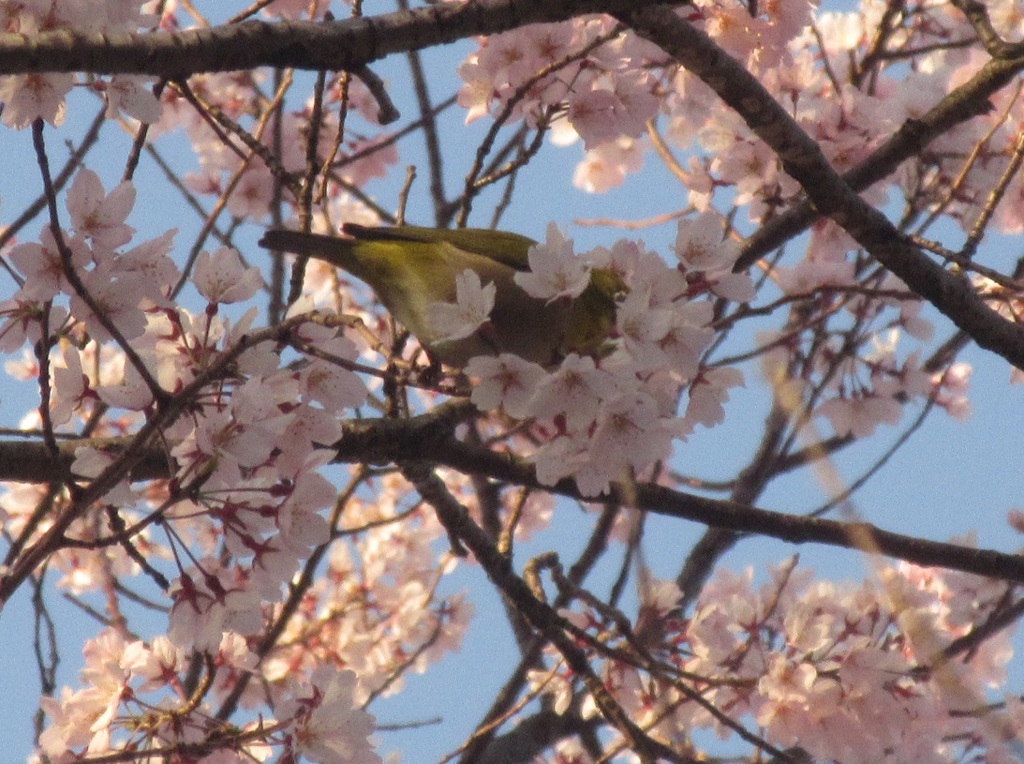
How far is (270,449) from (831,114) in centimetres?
261

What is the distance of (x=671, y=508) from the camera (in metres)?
2.85

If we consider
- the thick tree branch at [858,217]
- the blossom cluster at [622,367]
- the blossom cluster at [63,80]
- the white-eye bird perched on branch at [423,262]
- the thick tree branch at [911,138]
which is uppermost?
the white-eye bird perched on branch at [423,262]

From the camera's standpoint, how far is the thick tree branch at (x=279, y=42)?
182cm

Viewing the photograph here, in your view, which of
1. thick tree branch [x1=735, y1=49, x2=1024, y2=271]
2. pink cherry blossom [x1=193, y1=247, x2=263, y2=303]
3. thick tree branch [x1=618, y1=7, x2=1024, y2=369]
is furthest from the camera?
thick tree branch [x1=735, y1=49, x2=1024, y2=271]

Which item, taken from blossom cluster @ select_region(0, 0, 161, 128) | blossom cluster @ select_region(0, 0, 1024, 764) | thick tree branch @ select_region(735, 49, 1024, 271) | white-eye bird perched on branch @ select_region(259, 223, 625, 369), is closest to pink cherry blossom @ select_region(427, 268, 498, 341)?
blossom cluster @ select_region(0, 0, 1024, 764)

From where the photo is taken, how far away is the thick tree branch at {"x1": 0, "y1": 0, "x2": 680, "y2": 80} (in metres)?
1.82

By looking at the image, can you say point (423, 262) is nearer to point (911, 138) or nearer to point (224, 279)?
point (224, 279)

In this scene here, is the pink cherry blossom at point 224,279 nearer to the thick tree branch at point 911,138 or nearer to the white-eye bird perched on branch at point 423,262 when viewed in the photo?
the white-eye bird perched on branch at point 423,262

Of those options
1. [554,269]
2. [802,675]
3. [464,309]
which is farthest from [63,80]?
[802,675]

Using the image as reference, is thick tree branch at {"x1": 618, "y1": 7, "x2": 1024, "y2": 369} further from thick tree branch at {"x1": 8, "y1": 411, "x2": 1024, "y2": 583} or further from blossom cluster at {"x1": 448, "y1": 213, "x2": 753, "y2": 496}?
thick tree branch at {"x1": 8, "y1": 411, "x2": 1024, "y2": 583}

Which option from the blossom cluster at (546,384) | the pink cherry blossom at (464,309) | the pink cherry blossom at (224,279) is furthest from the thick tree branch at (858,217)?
the pink cherry blossom at (224,279)

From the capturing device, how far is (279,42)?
6.43 ft

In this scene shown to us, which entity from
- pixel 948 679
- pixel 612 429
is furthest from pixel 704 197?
pixel 948 679

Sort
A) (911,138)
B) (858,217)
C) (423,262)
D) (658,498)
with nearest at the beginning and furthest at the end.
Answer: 1. (858,217)
2. (658,498)
3. (911,138)
4. (423,262)
